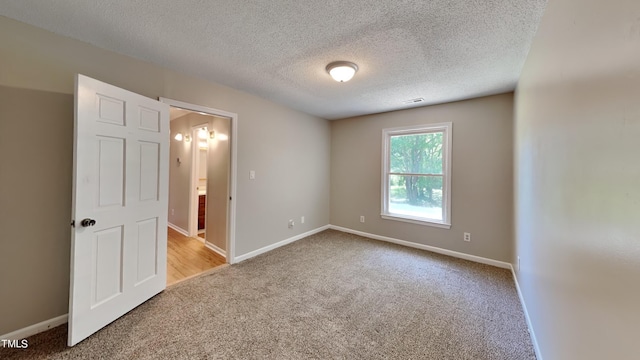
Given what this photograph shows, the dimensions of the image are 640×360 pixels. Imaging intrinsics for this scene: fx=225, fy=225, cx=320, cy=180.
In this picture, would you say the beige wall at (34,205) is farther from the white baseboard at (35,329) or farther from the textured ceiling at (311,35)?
the textured ceiling at (311,35)

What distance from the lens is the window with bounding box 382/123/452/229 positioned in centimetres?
354

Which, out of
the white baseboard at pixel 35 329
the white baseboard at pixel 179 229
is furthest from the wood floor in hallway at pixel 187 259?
the white baseboard at pixel 35 329

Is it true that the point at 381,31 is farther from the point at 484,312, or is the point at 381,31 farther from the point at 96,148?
the point at 484,312

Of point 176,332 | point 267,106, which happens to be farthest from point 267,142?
point 176,332

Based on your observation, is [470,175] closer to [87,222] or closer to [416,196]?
[416,196]

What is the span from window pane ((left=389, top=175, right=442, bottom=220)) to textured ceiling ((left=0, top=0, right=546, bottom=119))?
1589mm

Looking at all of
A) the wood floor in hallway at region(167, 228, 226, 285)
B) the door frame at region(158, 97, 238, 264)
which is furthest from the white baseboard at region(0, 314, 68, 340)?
the door frame at region(158, 97, 238, 264)

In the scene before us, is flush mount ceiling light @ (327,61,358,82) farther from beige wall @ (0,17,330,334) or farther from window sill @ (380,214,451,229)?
window sill @ (380,214,451,229)

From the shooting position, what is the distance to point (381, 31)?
176 centimetres

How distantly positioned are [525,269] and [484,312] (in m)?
0.54

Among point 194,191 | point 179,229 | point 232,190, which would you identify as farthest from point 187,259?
point 179,229

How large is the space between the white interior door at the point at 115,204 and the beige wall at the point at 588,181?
2.89 meters

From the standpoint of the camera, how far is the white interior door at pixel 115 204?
167cm

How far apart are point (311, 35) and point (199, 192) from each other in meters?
3.83
